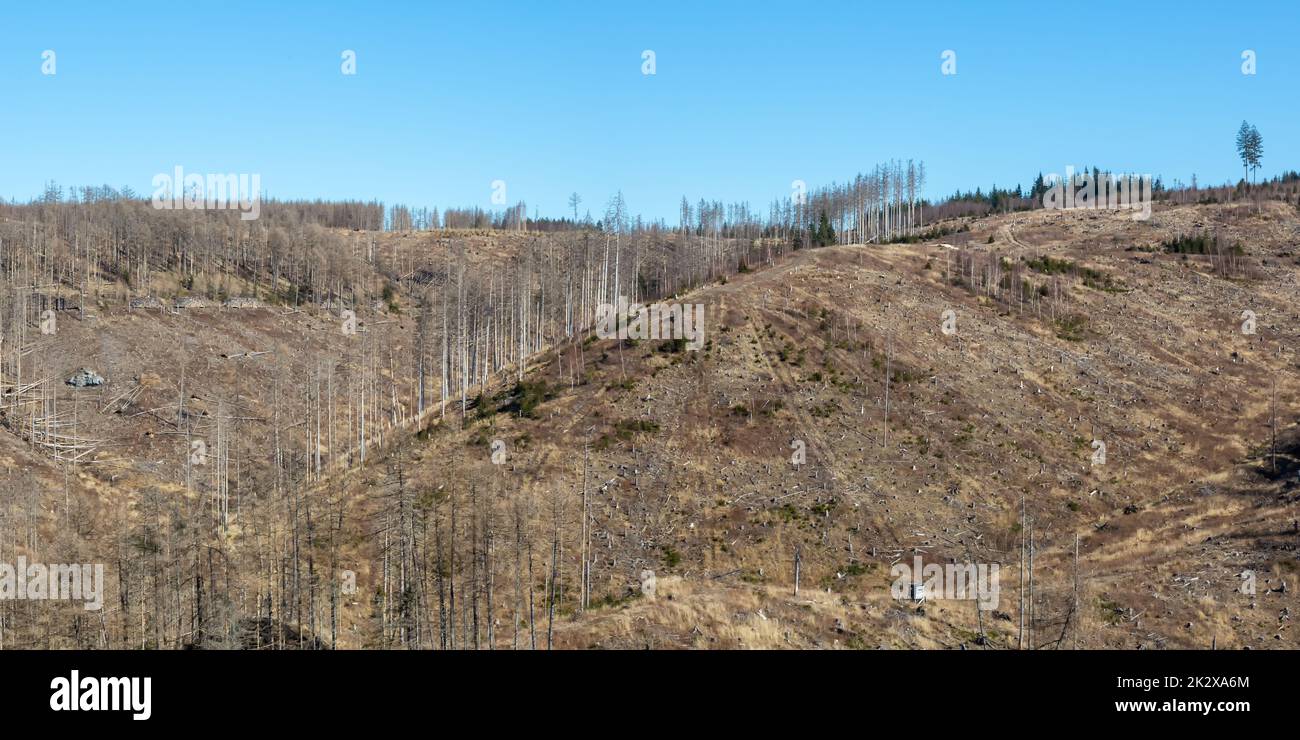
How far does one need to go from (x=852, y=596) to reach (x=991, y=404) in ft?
107

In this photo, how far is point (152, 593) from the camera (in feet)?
190

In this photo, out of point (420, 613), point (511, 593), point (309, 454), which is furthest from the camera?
point (309, 454)

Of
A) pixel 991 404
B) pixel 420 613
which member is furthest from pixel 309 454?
pixel 991 404

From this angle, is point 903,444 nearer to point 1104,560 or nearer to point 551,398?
point 1104,560

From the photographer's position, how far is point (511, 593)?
62.2 meters

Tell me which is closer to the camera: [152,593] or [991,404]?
[152,593]

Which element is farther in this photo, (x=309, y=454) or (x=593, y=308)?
(x=593, y=308)

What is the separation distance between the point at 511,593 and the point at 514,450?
1998 cm

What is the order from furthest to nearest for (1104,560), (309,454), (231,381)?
(231,381) → (309,454) → (1104,560)

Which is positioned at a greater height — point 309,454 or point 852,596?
point 309,454

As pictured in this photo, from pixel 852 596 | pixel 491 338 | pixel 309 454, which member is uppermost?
pixel 491 338
